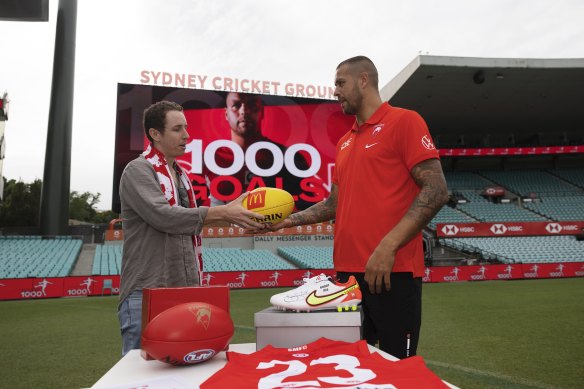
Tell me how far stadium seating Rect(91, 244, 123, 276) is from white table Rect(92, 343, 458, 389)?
14.6m

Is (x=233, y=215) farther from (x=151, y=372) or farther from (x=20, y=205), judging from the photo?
(x=20, y=205)

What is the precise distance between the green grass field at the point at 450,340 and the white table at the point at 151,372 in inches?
141

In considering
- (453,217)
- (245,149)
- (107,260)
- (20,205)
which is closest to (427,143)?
(245,149)

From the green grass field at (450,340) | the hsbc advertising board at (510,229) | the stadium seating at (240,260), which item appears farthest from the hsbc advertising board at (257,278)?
the hsbc advertising board at (510,229)

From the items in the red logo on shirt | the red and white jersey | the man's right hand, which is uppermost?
the red logo on shirt

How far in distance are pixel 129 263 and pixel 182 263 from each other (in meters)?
0.27

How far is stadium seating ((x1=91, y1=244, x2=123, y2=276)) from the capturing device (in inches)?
622

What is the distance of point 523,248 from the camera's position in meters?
21.7

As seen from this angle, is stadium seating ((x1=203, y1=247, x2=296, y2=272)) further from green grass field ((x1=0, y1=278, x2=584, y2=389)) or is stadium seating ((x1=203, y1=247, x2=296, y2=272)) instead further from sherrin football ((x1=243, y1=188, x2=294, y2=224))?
sherrin football ((x1=243, y1=188, x2=294, y2=224))

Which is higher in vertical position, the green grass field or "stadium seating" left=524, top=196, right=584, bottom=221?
"stadium seating" left=524, top=196, right=584, bottom=221

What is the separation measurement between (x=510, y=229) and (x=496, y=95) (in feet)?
27.9

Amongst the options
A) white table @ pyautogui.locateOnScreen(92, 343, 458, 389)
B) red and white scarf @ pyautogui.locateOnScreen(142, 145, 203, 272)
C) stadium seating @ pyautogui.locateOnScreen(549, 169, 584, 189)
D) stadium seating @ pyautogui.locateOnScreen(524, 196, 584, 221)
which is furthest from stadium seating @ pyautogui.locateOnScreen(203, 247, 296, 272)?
stadium seating @ pyautogui.locateOnScreen(549, 169, 584, 189)

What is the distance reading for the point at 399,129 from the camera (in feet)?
7.04

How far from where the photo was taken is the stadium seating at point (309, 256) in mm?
18255
